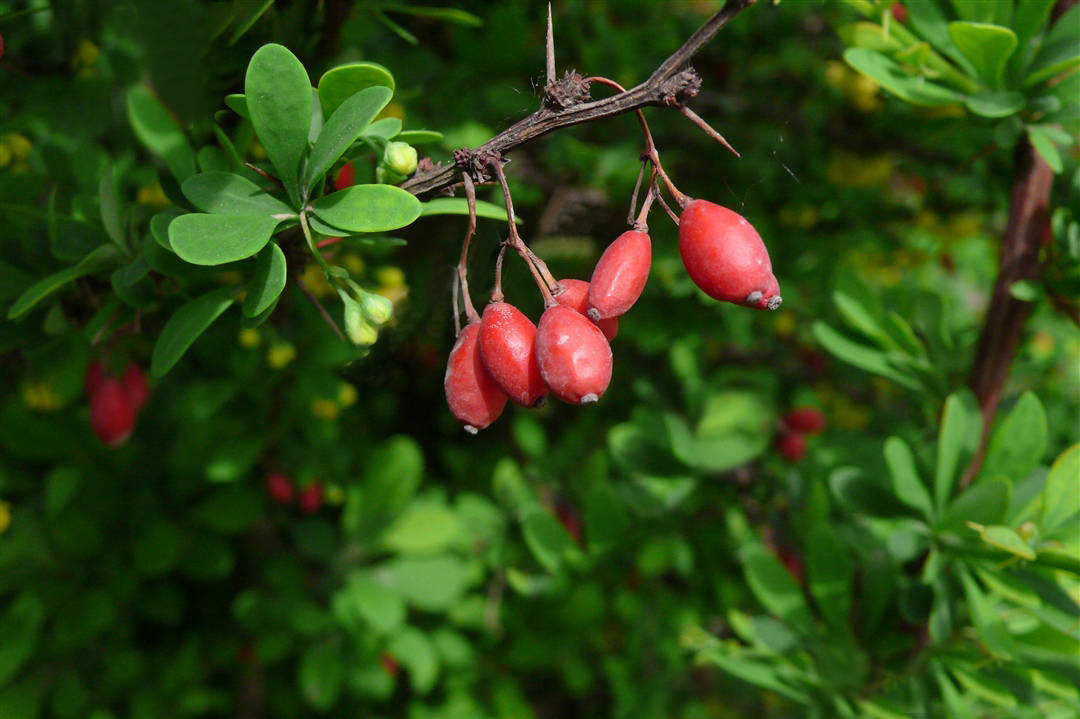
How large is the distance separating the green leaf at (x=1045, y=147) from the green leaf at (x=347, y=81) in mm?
860

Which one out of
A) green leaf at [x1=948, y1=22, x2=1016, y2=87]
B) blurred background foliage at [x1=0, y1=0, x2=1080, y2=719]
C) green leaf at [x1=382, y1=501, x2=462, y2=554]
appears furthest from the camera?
green leaf at [x1=382, y1=501, x2=462, y2=554]

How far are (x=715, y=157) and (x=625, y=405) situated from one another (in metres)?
0.74

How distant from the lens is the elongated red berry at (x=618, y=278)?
2.43 ft

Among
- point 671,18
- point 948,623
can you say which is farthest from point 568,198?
point 948,623

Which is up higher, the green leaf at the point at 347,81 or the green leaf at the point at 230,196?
the green leaf at the point at 347,81

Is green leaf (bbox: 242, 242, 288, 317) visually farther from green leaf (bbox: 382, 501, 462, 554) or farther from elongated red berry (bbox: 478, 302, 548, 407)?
green leaf (bbox: 382, 501, 462, 554)

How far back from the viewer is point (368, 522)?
1.83 metres

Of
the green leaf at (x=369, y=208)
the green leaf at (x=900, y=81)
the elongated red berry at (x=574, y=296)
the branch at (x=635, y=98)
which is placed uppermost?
the branch at (x=635, y=98)

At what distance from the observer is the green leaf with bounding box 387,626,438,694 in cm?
176

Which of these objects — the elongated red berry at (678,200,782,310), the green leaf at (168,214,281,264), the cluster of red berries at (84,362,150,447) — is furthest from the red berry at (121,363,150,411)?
the elongated red berry at (678,200,782,310)

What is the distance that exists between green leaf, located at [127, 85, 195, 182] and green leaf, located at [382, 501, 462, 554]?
100cm

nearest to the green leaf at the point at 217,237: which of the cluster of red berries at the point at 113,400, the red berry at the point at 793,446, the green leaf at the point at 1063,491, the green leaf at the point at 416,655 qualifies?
the cluster of red berries at the point at 113,400

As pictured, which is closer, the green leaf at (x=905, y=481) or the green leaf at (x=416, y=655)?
the green leaf at (x=905, y=481)

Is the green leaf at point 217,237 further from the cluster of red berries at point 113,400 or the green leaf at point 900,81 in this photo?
the green leaf at point 900,81
